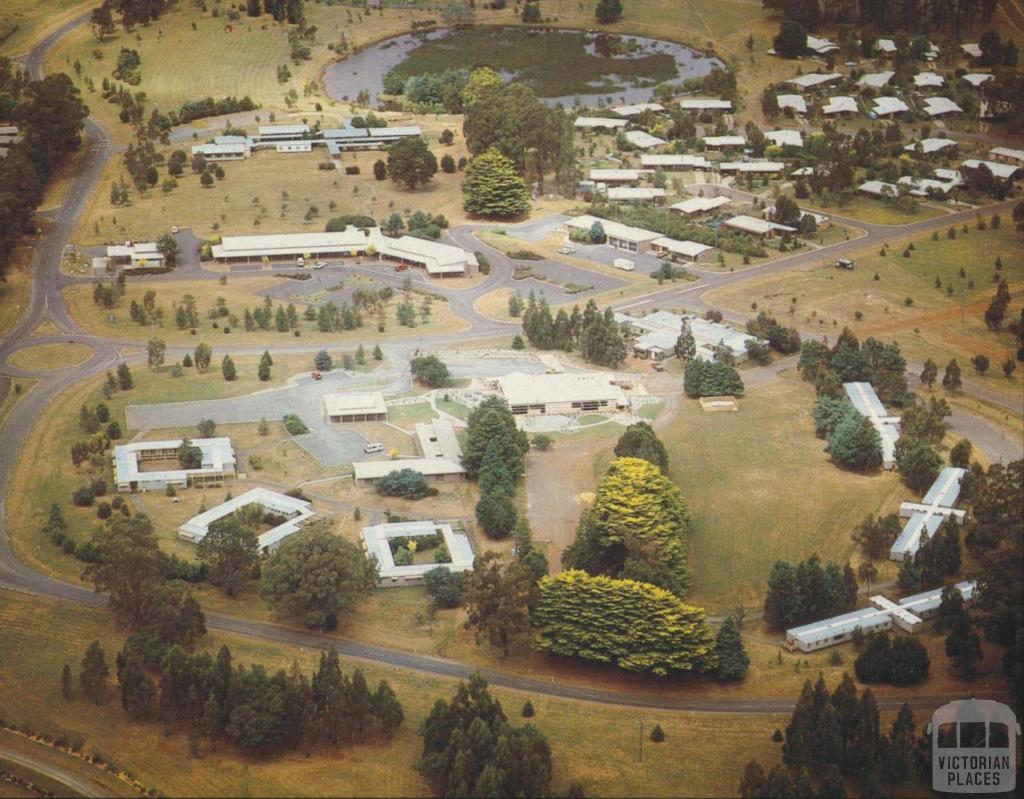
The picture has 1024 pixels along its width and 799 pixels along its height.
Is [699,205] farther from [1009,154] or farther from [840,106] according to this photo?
[1009,154]

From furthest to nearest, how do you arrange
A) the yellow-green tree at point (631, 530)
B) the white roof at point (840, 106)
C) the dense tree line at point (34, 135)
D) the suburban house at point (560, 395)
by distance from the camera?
the white roof at point (840, 106), the dense tree line at point (34, 135), the suburban house at point (560, 395), the yellow-green tree at point (631, 530)

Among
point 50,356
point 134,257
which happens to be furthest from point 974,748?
point 134,257

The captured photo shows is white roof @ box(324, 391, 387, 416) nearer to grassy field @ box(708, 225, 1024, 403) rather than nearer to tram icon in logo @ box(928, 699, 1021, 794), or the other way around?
grassy field @ box(708, 225, 1024, 403)

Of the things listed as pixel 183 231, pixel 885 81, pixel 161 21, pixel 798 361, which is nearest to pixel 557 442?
pixel 798 361

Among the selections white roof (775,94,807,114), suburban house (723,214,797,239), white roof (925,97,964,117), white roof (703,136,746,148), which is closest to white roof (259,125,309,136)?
white roof (703,136,746,148)

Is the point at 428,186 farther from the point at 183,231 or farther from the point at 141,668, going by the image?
the point at 141,668

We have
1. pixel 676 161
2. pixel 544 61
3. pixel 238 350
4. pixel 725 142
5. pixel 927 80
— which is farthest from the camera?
pixel 544 61

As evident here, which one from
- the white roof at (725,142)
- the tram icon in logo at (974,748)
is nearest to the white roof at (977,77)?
the white roof at (725,142)

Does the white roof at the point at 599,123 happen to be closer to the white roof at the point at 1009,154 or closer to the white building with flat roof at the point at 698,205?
the white building with flat roof at the point at 698,205
